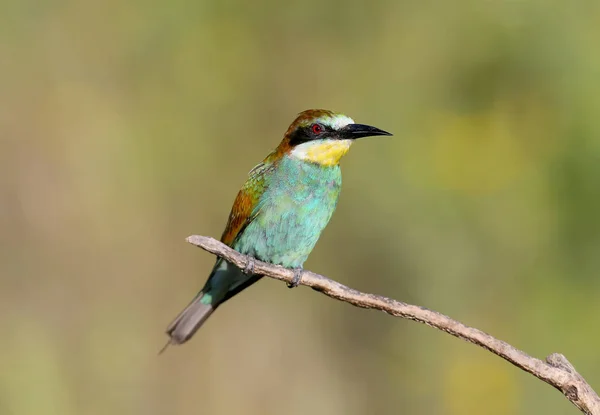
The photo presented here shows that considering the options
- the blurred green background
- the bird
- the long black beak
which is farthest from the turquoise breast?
the blurred green background

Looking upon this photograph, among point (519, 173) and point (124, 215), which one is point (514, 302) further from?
point (124, 215)

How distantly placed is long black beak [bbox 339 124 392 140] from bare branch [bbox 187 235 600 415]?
85 cm

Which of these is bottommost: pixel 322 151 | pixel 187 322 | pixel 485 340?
pixel 187 322

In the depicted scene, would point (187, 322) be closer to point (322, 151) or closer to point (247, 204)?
point (247, 204)

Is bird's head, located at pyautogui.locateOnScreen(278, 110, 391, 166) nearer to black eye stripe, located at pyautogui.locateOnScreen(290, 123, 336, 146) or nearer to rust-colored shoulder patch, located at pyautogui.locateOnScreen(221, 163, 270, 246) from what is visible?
black eye stripe, located at pyautogui.locateOnScreen(290, 123, 336, 146)

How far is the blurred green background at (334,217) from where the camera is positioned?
3688 mm

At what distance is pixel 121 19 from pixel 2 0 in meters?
0.64

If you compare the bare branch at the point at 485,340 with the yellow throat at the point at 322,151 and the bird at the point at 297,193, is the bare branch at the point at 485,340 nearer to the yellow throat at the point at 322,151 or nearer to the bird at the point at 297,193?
the bird at the point at 297,193

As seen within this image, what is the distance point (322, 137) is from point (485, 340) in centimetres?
135

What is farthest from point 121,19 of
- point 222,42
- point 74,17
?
point 222,42

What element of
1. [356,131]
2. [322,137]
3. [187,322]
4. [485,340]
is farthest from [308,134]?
[485,340]

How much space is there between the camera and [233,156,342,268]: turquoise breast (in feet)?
10.0

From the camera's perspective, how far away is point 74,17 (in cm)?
428

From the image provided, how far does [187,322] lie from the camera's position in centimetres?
334
